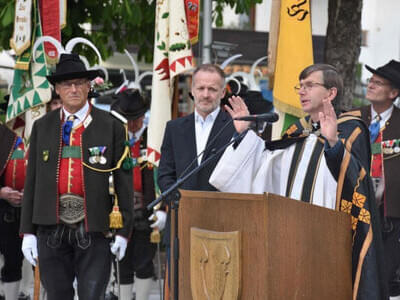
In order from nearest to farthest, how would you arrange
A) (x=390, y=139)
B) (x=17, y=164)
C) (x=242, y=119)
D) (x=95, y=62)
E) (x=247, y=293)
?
(x=247, y=293), (x=242, y=119), (x=390, y=139), (x=17, y=164), (x=95, y=62)

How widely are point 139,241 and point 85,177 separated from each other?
2398mm

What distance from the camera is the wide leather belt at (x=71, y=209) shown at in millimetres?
5406

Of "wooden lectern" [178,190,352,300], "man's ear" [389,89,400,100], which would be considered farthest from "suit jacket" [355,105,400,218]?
"wooden lectern" [178,190,352,300]

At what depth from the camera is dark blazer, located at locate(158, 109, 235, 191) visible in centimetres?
529

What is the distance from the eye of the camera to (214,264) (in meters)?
3.94

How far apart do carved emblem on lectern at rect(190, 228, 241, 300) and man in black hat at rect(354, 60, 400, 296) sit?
3375 mm

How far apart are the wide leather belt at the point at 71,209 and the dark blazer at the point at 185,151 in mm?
554

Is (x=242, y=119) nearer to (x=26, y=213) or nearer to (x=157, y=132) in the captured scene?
(x=26, y=213)

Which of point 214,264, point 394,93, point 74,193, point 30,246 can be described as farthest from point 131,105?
point 214,264

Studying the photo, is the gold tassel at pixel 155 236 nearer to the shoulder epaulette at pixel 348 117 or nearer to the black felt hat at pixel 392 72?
the black felt hat at pixel 392 72

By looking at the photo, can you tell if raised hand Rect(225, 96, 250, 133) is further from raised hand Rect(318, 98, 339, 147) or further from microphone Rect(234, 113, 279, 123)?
raised hand Rect(318, 98, 339, 147)

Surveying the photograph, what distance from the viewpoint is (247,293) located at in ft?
12.4

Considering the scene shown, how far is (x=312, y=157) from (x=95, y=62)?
Answer: 22.9ft

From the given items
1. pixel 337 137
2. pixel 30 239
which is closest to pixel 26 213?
pixel 30 239
